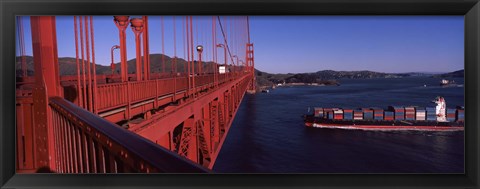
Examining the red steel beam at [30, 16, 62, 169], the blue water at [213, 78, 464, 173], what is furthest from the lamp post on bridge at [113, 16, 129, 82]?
the blue water at [213, 78, 464, 173]

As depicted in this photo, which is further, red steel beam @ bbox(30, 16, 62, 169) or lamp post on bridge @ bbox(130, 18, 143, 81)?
lamp post on bridge @ bbox(130, 18, 143, 81)

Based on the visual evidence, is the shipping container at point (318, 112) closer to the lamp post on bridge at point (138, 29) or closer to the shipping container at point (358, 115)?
the shipping container at point (358, 115)

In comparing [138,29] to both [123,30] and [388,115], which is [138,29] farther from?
[388,115]

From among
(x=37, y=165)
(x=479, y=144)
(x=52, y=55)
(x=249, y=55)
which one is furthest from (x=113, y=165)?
(x=249, y=55)

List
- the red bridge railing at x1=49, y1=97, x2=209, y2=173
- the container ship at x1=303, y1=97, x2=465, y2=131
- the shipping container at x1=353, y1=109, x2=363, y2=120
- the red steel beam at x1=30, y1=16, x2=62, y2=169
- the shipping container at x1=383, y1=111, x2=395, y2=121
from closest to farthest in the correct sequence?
the red bridge railing at x1=49, y1=97, x2=209, y2=173
the red steel beam at x1=30, y1=16, x2=62, y2=169
the container ship at x1=303, y1=97, x2=465, y2=131
the shipping container at x1=383, y1=111, x2=395, y2=121
the shipping container at x1=353, y1=109, x2=363, y2=120

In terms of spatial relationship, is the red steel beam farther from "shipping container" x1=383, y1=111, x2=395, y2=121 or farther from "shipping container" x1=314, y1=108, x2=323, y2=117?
"shipping container" x1=383, y1=111, x2=395, y2=121

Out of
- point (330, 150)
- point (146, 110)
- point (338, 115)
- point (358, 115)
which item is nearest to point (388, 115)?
point (358, 115)
